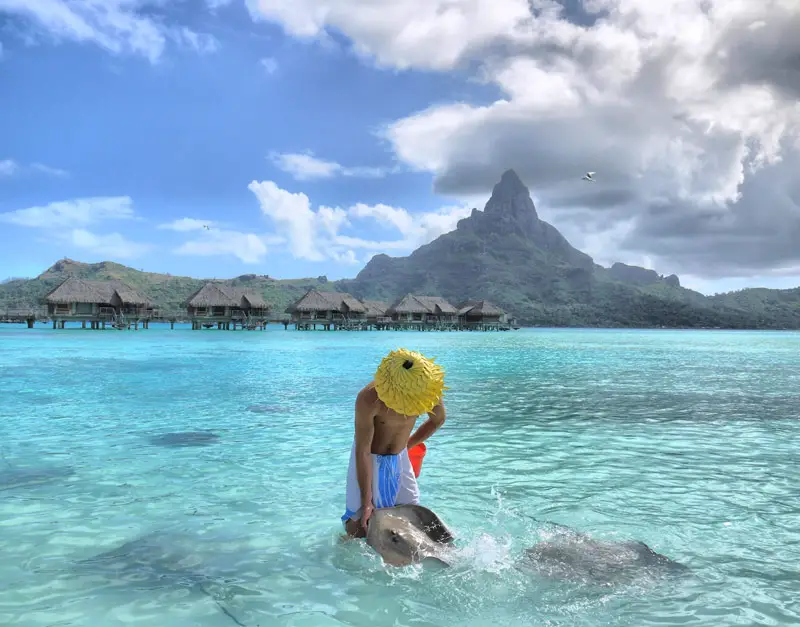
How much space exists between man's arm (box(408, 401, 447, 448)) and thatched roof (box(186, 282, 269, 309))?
71.3 m

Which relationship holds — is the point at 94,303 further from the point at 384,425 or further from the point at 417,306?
the point at 384,425

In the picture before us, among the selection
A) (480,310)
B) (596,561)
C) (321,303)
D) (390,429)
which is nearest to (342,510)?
(390,429)

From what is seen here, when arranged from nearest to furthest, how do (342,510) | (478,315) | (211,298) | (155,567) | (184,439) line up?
1. (155,567)
2. (342,510)
3. (184,439)
4. (211,298)
5. (478,315)

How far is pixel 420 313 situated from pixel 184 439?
272 feet

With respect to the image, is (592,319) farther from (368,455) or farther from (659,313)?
(368,455)

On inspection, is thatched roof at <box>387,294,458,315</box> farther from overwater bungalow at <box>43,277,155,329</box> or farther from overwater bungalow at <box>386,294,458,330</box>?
overwater bungalow at <box>43,277,155,329</box>

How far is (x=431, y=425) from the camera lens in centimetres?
460

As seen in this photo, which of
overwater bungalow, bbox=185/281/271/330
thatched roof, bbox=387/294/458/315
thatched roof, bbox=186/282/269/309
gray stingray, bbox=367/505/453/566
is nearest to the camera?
gray stingray, bbox=367/505/453/566

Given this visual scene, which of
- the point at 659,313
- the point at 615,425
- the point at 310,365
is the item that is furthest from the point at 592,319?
the point at 615,425

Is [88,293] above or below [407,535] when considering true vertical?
above

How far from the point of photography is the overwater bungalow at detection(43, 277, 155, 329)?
64.4 metres

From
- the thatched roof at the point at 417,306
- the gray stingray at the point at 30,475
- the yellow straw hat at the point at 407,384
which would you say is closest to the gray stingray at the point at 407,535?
the yellow straw hat at the point at 407,384

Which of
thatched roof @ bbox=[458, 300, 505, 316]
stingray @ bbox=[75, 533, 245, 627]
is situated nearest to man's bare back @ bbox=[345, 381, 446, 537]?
stingray @ bbox=[75, 533, 245, 627]

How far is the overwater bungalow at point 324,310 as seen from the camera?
265 feet
